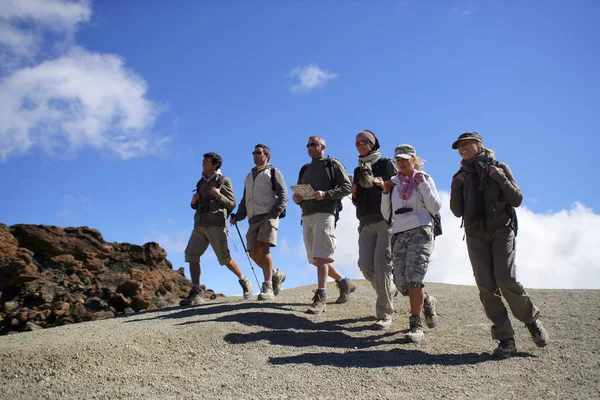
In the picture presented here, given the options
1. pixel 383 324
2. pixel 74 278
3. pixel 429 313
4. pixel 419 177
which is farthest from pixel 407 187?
pixel 74 278

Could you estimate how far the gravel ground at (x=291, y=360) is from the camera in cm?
563

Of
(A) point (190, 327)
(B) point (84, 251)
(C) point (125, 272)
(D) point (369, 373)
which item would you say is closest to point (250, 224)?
(A) point (190, 327)

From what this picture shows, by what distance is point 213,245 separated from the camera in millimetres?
10391

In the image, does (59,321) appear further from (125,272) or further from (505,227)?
(505,227)

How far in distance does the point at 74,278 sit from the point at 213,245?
24.6 feet

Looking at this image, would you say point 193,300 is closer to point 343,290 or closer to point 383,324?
point 343,290

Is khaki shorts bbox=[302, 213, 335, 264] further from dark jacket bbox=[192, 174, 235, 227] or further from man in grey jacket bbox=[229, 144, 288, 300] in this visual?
dark jacket bbox=[192, 174, 235, 227]

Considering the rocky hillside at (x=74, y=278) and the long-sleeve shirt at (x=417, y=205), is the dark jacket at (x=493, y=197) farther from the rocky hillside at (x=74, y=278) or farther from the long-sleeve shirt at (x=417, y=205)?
the rocky hillside at (x=74, y=278)

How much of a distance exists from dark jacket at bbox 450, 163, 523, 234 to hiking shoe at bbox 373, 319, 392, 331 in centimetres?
205

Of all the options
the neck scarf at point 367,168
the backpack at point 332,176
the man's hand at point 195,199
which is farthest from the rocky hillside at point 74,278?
the neck scarf at point 367,168

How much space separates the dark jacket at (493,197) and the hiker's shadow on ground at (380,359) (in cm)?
160

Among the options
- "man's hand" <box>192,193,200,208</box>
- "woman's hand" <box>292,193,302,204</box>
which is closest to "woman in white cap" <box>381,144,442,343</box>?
"woman's hand" <box>292,193,302,204</box>

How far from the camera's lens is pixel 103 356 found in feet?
21.9

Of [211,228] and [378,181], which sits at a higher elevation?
[378,181]
